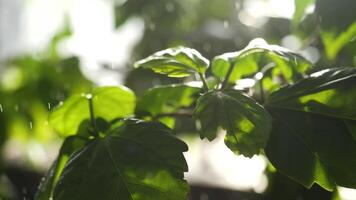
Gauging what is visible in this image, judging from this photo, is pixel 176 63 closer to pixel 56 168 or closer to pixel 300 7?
pixel 56 168

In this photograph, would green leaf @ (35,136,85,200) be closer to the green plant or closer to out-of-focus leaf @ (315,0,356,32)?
the green plant

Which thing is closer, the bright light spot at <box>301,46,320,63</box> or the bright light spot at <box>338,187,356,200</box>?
the bright light spot at <box>338,187,356,200</box>

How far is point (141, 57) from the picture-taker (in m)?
1.34

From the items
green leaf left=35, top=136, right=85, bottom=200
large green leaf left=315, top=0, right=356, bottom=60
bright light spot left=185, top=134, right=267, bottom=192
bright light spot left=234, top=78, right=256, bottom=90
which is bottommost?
bright light spot left=185, top=134, right=267, bottom=192

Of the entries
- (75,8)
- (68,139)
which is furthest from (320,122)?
(75,8)

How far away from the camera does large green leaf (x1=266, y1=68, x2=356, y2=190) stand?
0.49m

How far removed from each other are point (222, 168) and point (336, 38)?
1.87 ft

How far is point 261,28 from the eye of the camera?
1.23 meters

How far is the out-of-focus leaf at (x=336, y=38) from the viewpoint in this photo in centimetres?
71

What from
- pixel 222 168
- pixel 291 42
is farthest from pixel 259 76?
pixel 222 168

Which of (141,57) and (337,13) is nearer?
(337,13)

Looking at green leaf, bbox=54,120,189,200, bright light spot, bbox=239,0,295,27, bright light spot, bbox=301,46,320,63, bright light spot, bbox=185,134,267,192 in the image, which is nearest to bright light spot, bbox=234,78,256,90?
green leaf, bbox=54,120,189,200

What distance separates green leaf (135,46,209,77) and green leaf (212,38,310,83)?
1.4 inches

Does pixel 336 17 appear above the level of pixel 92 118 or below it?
above
